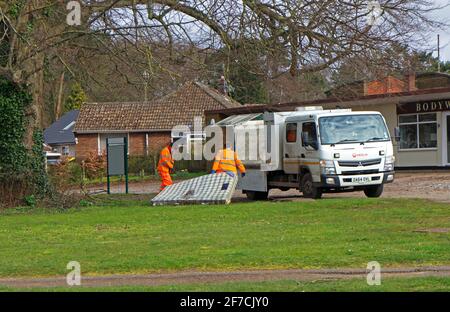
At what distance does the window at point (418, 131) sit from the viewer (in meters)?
44.4

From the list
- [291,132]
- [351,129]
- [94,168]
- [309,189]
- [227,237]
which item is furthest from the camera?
[94,168]

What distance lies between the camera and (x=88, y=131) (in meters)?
70.3

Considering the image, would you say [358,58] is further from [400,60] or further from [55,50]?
[55,50]

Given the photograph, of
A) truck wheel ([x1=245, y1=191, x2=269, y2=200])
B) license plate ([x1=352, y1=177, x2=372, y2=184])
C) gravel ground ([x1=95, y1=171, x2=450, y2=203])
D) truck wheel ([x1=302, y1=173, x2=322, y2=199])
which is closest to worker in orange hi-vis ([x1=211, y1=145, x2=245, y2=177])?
truck wheel ([x1=302, y1=173, x2=322, y2=199])

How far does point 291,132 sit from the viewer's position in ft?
89.4

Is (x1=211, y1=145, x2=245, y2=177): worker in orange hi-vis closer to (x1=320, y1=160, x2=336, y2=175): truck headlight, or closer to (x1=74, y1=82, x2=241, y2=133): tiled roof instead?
(x1=320, y1=160, x2=336, y2=175): truck headlight

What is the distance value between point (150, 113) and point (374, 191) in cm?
4529

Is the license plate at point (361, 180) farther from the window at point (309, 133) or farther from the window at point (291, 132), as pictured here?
the window at point (291, 132)

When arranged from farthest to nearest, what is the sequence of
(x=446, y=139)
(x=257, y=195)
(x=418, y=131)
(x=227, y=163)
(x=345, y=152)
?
(x=418, y=131), (x=446, y=139), (x=257, y=195), (x=227, y=163), (x=345, y=152)

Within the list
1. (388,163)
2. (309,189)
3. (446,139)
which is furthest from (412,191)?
(446,139)

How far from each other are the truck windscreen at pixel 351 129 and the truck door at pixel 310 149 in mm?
316

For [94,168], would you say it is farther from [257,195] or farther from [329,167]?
[329,167]

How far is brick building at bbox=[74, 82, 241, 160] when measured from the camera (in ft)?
221
